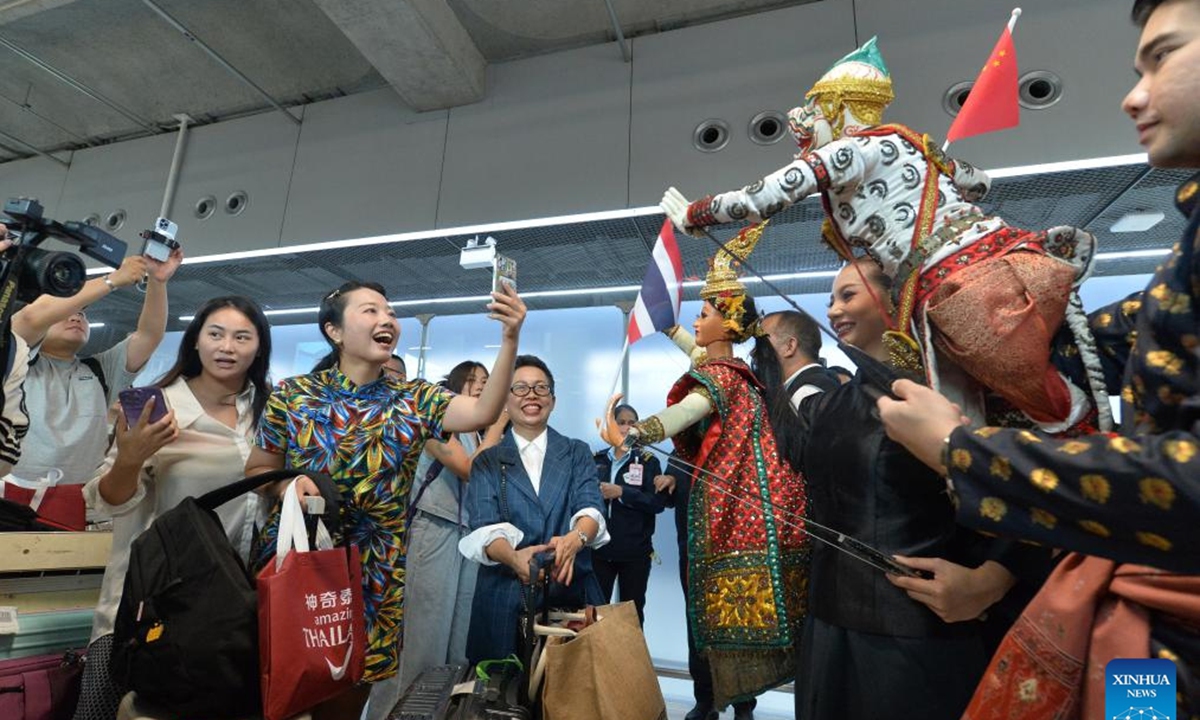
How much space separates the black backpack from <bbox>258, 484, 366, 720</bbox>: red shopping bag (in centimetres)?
4

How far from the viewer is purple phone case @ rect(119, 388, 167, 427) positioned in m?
1.43

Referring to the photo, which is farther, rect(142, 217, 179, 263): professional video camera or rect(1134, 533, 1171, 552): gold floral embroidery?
rect(142, 217, 179, 263): professional video camera

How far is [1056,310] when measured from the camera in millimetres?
905

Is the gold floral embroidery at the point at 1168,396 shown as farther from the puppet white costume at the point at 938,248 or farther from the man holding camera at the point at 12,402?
the man holding camera at the point at 12,402

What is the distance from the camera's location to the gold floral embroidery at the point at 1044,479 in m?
0.56

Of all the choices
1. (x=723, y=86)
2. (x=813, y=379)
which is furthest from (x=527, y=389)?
(x=723, y=86)

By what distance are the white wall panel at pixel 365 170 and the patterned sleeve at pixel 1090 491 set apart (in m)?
3.62

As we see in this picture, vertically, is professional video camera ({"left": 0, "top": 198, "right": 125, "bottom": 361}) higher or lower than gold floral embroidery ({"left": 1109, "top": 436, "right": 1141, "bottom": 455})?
higher

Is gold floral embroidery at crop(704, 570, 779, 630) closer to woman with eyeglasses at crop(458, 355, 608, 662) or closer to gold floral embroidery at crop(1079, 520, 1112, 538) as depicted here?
woman with eyeglasses at crop(458, 355, 608, 662)

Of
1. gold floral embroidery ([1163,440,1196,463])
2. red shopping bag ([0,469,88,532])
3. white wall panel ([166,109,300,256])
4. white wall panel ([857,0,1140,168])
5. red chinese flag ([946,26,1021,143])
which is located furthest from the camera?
white wall panel ([166,109,300,256])

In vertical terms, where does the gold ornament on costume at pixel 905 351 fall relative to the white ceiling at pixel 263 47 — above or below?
below

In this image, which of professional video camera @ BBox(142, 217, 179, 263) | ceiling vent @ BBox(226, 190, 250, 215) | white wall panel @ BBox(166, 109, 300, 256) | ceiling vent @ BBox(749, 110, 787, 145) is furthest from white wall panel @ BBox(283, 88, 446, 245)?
ceiling vent @ BBox(749, 110, 787, 145)

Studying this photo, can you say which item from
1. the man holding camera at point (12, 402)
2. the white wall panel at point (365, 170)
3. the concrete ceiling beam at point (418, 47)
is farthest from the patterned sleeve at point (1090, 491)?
the white wall panel at point (365, 170)

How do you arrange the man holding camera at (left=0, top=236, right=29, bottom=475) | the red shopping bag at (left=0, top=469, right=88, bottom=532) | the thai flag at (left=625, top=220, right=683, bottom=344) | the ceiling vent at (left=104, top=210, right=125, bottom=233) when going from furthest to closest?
Answer: the ceiling vent at (left=104, top=210, right=125, bottom=233), the red shopping bag at (left=0, top=469, right=88, bottom=532), the thai flag at (left=625, top=220, right=683, bottom=344), the man holding camera at (left=0, top=236, right=29, bottom=475)
